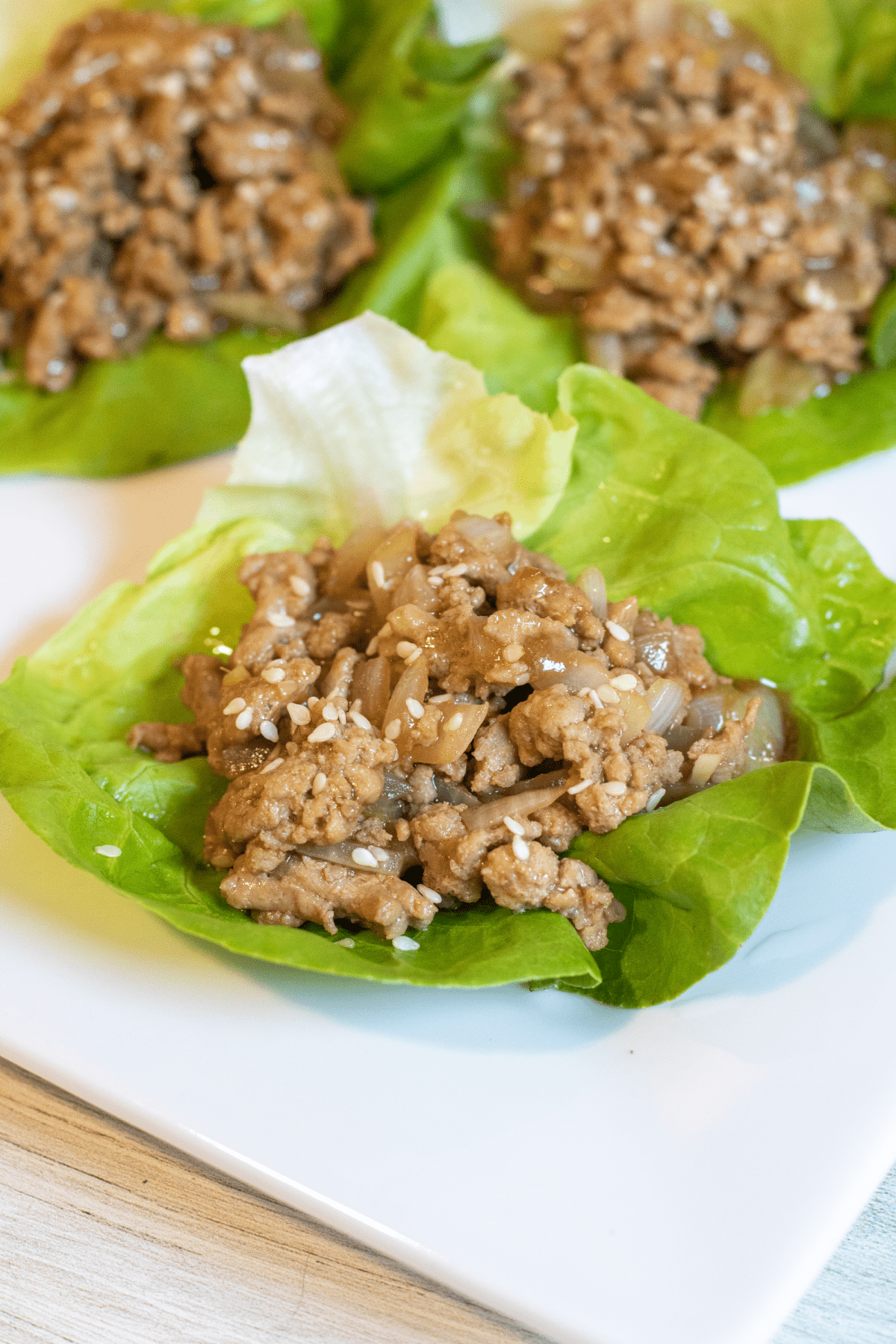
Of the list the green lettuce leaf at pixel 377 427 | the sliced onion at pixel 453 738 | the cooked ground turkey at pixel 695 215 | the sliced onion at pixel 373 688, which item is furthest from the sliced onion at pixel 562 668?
the cooked ground turkey at pixel 695 215

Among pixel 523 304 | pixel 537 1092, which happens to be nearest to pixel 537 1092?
pixel 537 1092

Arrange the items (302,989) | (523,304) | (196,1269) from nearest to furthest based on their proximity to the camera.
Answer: (196,1269), (302,989), (523,304)

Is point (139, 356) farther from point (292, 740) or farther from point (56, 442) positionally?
point (292, 740)

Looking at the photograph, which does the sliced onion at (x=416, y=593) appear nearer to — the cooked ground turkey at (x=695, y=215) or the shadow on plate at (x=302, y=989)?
the shadow on plate at (x=302, y=989)

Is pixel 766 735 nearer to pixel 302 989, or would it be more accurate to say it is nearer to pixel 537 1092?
pixel 537 1092

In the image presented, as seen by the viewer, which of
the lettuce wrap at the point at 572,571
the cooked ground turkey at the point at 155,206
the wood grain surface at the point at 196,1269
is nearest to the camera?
the wood grain surface at the point at 196,1269

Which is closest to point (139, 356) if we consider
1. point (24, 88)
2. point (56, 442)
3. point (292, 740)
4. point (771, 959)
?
point (56, 442)

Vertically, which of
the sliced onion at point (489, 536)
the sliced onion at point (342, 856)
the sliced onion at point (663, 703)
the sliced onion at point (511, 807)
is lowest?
the sliced onion at point (342, 856)

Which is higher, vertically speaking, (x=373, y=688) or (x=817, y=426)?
(x=817, y=426)
